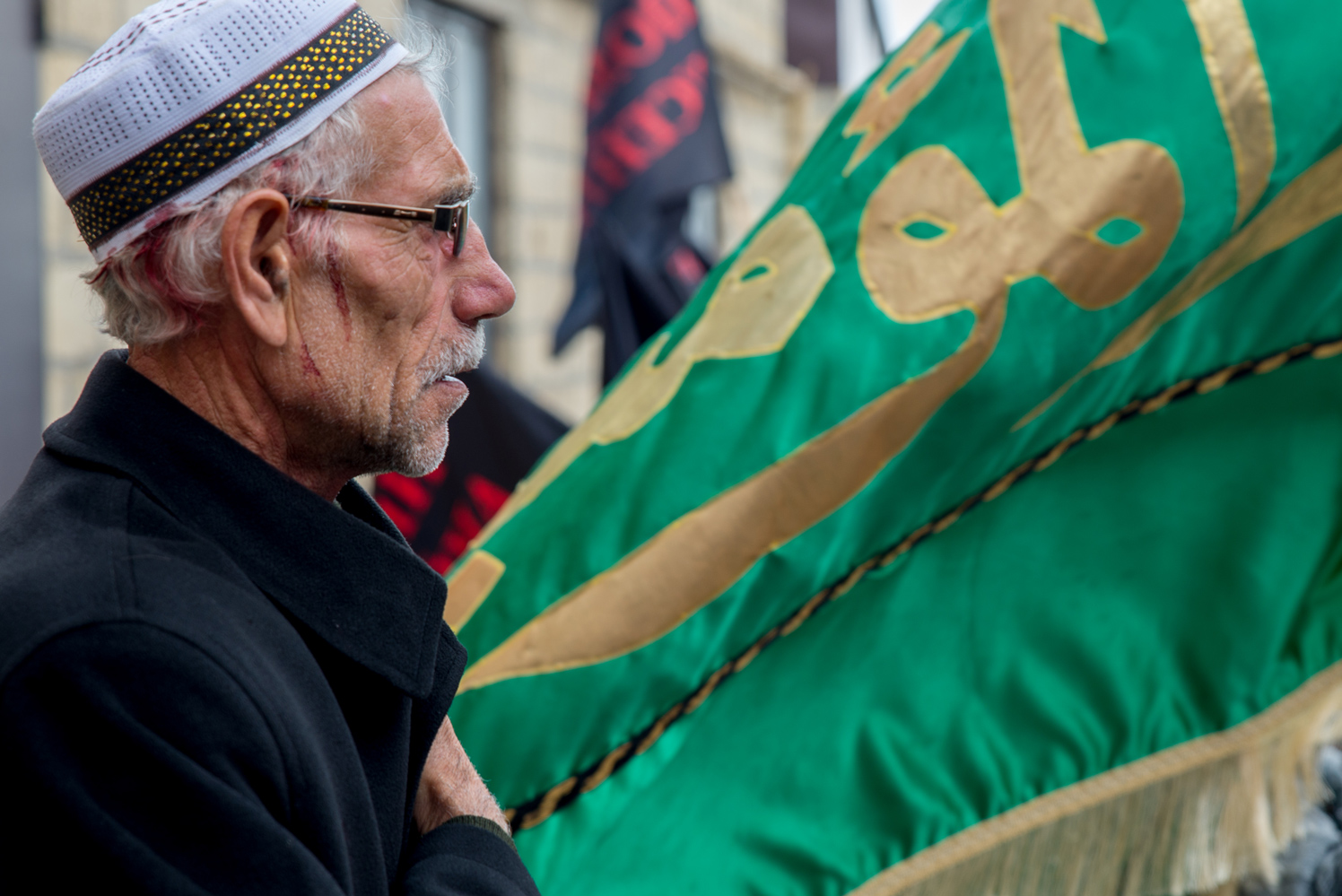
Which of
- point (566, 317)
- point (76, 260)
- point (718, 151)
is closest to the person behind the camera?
point (76, 260)

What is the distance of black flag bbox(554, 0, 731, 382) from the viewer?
112 inches

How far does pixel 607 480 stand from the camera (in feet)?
4.51

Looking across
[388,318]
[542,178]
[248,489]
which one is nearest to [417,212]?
[388,318]

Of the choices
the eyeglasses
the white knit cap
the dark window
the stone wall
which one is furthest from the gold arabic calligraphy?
the dark window

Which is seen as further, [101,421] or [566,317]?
[566,317]

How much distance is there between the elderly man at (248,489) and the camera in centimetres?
63

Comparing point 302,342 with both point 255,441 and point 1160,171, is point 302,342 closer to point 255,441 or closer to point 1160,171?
point 255,441

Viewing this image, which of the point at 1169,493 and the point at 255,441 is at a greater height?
the point at 255,441

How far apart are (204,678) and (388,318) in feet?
1.17

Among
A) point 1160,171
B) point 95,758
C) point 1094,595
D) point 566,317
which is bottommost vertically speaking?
point 566,317

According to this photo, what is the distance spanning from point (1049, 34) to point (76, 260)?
2.00 meters

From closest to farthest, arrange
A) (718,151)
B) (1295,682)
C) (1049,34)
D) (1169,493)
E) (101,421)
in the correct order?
(101,421), (1295,682), (1169,493), (1049,34), (718,151)

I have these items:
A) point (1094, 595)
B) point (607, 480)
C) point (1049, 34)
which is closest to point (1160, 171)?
point (1049, 34)

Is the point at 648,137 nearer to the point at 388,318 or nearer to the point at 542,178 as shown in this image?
the point at 542,178
